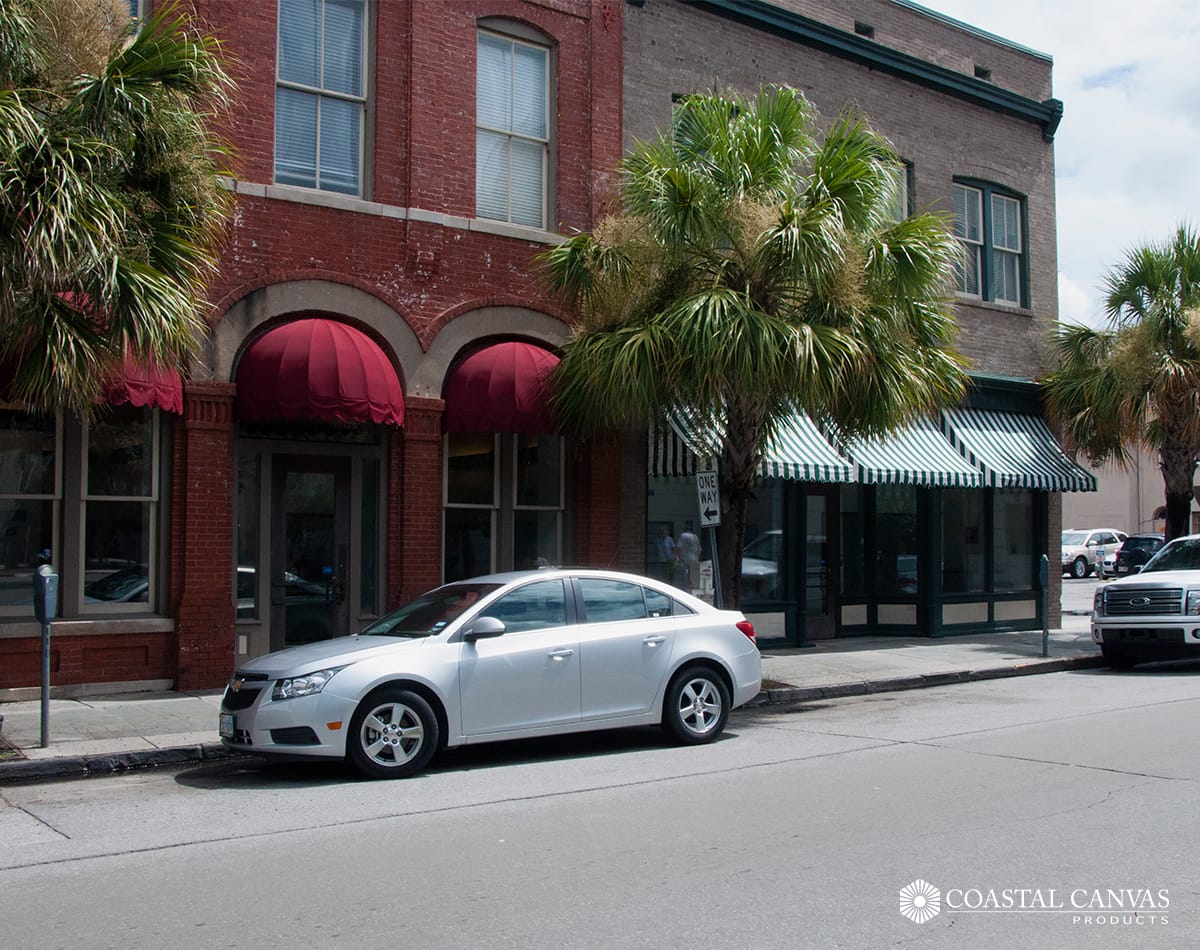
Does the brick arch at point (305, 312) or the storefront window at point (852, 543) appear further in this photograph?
the storefront window at point (852, 543)

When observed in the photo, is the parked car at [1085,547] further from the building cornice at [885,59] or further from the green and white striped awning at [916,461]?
the green and white striped awning at [916,461]

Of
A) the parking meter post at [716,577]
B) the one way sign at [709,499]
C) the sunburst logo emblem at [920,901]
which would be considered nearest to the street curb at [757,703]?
the parking meter post at [716,577]

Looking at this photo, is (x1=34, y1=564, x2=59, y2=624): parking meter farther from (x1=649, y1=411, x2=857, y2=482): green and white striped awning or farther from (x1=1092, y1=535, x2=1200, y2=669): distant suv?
(x1=1092, y1=535, x2=1200, y2=669): distant suv

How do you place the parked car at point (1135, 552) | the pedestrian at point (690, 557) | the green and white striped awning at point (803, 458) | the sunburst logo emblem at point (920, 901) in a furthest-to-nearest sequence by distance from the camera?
the parked car at point (1135, 552) → the pedestrian at point (690, 557) → the green and white striped awning at point (803, 458) → the sunburst logo emblem at point (920, 901)

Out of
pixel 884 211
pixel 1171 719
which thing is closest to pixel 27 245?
pixel 884 211

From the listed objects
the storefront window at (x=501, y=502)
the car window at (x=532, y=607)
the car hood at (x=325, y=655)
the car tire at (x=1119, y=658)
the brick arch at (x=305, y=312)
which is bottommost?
the car tire at (x=1119, y=658)

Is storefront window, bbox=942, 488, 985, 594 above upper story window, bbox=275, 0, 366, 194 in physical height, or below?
below

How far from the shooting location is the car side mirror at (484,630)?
9.15 meters

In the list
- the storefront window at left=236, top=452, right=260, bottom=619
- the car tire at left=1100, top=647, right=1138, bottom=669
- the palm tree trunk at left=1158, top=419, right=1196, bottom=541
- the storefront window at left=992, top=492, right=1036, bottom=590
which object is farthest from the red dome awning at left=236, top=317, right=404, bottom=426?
the palm tree trunk at left=1158, top=419, right=1196, bottom=541

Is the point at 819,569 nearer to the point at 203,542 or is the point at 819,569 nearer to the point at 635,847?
the point at 203,542

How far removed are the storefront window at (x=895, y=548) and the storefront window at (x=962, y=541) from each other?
0.60 meters

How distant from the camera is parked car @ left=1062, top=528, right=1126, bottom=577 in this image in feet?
140

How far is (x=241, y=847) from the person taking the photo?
6.87 m

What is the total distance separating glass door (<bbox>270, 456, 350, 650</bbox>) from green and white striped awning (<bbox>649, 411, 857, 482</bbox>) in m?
3.93
